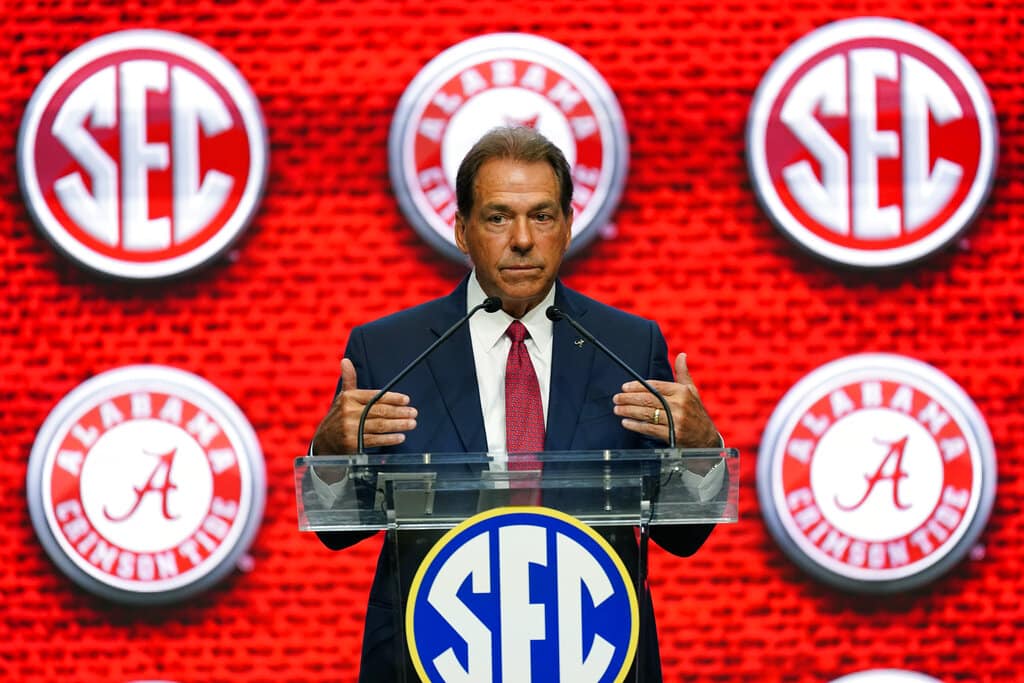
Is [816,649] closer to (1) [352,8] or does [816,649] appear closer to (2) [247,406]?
(2) [247,406]

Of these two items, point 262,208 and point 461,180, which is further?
point 262,208

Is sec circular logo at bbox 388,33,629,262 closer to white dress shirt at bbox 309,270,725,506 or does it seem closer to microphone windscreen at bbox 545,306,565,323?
white dress shirt at bbox 309,270,725,506

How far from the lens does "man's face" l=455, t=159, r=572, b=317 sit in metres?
1.95

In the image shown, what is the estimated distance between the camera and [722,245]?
3.09 m

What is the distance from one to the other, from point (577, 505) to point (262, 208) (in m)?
1.70

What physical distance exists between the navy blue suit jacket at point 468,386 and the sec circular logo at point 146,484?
43.4 inches

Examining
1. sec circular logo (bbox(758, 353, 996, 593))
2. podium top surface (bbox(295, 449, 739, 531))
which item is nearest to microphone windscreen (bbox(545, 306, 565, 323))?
podium top surface (bbox(295, 449, 739, 531))

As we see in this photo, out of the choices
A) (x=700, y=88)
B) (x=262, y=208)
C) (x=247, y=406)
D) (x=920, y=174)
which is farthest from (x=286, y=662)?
(x=920, y=174)

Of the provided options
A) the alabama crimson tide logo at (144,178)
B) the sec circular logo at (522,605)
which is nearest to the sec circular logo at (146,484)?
the alabama crimson tide logo at (144,178)

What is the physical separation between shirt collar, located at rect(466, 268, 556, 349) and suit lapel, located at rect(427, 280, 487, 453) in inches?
1.2

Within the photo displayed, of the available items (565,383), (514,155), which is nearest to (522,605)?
(565,383)

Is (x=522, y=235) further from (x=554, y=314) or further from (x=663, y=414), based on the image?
(x=663, y=414)

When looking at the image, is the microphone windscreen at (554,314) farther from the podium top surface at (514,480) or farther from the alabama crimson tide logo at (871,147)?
the alabama crimson tide logo at (871,147)

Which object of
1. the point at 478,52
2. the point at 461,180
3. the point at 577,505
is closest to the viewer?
the point at 577,505
